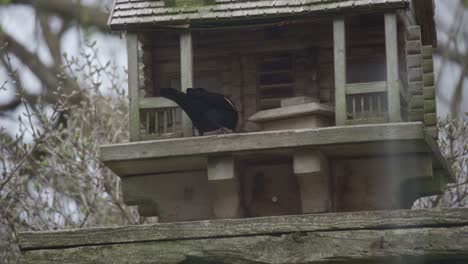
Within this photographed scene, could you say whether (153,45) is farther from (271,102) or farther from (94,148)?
(94,148)

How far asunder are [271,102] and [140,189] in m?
0.91

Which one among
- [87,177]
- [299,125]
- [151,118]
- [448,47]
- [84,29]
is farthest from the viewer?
[84,29]

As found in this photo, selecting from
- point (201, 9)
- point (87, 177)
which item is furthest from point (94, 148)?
point (201, 9)

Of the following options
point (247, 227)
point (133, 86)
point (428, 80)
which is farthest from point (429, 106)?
point (247, 227)

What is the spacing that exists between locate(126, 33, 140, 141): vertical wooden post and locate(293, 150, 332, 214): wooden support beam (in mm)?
889

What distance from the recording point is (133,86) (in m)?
6.39

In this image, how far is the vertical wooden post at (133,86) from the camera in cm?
634

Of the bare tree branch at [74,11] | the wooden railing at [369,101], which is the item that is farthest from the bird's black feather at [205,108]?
the bare tree branch at [74,11]

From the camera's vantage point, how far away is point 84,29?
12.2m

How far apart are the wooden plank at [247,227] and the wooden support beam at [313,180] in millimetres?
954

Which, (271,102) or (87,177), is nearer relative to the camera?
(271,102)

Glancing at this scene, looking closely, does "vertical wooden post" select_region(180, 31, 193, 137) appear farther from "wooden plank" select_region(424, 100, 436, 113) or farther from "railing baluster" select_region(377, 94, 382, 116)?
"wooden plank" select_region(424, 100, 436, 113)

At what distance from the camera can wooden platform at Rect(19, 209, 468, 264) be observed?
191 inches

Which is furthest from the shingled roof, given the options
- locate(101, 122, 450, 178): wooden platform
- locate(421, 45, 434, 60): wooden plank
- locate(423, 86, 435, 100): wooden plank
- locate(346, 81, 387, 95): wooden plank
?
locate(421, 45, 434, 60): wooden plank
